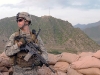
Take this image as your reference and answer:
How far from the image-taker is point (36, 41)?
3352 mm

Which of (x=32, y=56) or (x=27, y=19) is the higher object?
(x=27, y=19)

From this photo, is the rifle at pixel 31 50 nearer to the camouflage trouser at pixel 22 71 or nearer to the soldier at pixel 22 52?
the soldier at pixel 22 52

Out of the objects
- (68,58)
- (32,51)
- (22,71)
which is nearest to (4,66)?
(68,58)

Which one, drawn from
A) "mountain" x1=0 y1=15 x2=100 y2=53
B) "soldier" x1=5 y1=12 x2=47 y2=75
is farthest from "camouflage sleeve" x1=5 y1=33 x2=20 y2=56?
"mountain" x1=0 y1=15 x2=100 y2=53

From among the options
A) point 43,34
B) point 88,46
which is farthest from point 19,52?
point 43,34

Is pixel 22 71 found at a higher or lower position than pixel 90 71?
higher

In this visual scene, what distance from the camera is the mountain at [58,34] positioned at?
124 feet

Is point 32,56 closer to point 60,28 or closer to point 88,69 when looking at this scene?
point 88,69

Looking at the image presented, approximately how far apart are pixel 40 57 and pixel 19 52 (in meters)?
0.29

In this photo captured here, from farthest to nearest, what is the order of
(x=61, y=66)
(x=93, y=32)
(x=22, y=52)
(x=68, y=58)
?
(x=93, y=32) → (x=68, y=58) → (x=61, y=66) → (x=22, y=52)

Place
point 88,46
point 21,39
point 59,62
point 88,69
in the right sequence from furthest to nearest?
point 88,46, point 59,62, point 88,69, point 21,39

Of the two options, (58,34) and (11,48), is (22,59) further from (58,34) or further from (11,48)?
(58,34)

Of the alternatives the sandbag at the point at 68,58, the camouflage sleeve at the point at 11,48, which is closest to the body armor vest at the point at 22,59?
the camouflage sleeve at the point at 11,48

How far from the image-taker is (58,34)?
43.7 m
